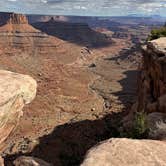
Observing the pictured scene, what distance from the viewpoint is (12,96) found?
16719mm

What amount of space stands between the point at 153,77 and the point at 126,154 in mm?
23784

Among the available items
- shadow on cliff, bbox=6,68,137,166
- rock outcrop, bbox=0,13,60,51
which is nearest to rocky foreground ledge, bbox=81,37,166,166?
shadow on cliff, bbox=6,68,137,166

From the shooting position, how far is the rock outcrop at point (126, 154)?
16.9m

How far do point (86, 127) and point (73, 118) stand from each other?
1181 centimetres

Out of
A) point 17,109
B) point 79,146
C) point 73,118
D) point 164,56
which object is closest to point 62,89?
point 73,118

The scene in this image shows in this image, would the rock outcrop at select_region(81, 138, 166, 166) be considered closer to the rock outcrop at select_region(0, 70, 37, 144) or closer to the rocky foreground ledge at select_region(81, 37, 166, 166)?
the rocky foreground ledge at select_region(81, 37, 166, 166)

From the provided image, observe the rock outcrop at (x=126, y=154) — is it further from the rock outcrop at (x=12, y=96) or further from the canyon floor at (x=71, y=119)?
the canyon floor at (x=71, y=119)

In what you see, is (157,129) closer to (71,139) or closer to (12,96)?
(12,96)

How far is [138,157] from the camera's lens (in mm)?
17234

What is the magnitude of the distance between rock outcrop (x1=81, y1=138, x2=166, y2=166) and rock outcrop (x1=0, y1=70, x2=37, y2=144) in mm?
3894

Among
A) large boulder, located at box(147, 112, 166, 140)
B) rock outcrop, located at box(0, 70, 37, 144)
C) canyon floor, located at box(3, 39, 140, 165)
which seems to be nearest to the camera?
rock outcrop, located at box(0, 70, 37, 144)

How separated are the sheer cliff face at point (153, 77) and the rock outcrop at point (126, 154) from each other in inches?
551

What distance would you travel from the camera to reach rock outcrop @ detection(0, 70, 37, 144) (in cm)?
1653

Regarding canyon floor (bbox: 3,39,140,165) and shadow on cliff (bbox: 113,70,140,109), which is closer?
canyon floor (bbox: 3,39,140,165)
